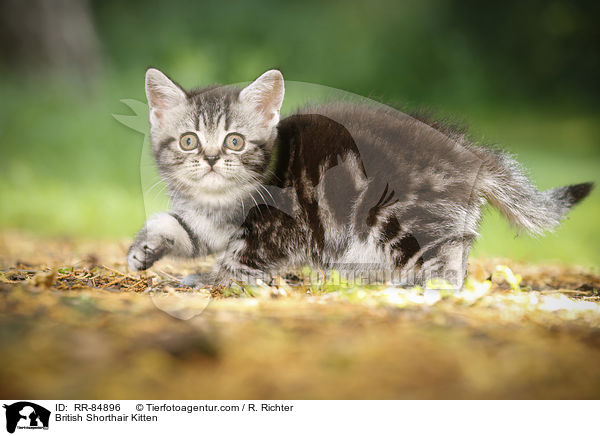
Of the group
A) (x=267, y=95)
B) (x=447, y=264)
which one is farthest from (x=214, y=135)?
(x=447, y=264)

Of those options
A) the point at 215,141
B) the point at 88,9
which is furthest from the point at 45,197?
the point at 215,141

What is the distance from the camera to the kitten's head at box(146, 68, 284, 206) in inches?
62.4

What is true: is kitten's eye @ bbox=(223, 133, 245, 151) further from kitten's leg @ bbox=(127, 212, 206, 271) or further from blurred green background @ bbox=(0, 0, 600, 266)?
blurred green background @ bbox=(0, 0, 600, 266)

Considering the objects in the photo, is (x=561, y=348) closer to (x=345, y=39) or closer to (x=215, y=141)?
(x=215, y=141)

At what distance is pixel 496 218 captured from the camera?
1803 mm

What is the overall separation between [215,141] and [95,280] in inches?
20.6

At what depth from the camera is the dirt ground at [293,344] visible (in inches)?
36.9

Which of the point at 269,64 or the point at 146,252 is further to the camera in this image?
the point at 269,64

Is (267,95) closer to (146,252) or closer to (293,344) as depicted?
(146,252)

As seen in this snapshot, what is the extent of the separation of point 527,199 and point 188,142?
1.02 metres

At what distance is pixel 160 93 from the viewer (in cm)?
165
